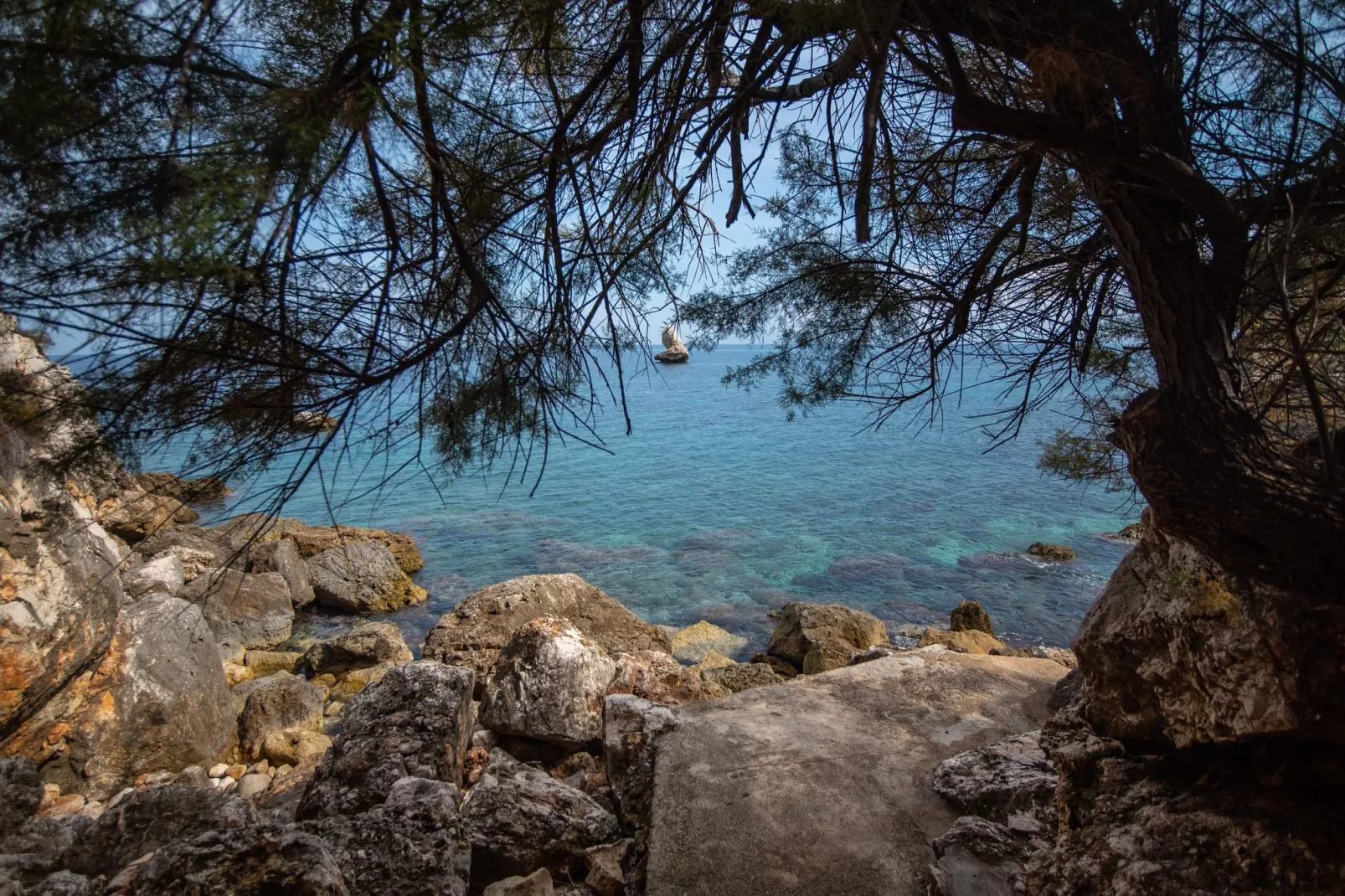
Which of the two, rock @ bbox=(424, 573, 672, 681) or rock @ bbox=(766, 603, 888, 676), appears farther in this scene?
rock @ bbox=(766, 603, 888, 676)

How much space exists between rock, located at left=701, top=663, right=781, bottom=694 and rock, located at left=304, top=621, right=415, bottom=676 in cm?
441

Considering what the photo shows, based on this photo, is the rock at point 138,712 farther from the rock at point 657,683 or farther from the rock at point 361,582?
the rock at point 361,582

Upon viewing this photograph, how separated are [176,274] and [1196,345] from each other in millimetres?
2366

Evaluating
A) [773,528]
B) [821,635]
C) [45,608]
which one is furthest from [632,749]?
[773,528]

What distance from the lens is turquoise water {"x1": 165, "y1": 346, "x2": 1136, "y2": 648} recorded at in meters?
11.4

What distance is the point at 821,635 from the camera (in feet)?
26.5

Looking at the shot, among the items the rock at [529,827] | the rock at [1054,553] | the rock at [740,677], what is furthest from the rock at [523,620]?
the rock at [1054,553]

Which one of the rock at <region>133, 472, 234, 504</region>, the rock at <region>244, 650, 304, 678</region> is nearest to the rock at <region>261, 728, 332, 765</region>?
the rock at <region>244, 650, 304, 678</region>

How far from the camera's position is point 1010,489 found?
18.2 meters

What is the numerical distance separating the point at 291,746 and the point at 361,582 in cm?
528

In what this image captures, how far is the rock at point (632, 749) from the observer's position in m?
3.26

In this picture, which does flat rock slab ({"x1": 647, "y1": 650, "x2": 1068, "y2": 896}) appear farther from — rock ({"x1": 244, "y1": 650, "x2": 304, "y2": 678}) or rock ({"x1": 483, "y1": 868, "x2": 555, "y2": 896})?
rock ({"x1": 244, "y1": 650, "x2": 304, "y2": 678})

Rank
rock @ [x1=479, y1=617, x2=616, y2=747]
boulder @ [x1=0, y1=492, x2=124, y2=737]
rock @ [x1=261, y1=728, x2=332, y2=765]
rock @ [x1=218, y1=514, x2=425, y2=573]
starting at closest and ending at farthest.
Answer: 1. rock @ [x1=479, y1=617, x2=616, y2=747]
2. boulder @ [x1=0, y1=492, x2=124, y2=737]
3. rock @ [x1=261, y1=728, x2=332, y2=765]
4. rock @ [x1=218, y1=514, x2=425, y2=573]

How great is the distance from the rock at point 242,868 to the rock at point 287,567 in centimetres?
999
